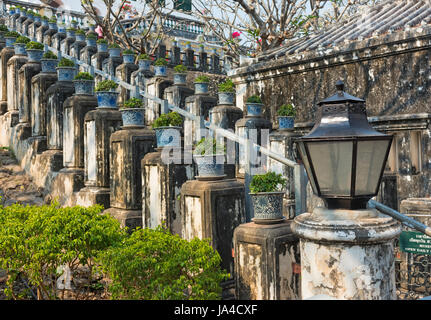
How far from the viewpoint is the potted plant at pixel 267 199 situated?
14.6 ft

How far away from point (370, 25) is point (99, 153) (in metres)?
5.40

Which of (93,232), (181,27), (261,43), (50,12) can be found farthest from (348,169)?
(181,27)

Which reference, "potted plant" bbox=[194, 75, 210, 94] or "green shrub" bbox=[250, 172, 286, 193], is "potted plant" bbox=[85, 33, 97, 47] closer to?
"potted plant" bbox=[194, 75, 210, 94]

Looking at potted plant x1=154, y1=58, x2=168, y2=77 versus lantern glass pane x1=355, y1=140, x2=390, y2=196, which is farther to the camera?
potted plant x1=154, y1=58, x2=168, y2=77

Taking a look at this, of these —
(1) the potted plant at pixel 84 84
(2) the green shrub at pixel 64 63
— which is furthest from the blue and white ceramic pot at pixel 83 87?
(2) the green shrub at pixel 64 63

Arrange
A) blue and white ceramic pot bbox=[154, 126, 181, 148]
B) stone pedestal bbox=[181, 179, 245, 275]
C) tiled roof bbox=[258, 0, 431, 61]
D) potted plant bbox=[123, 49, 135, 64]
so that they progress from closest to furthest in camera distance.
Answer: stone pedestal bbox=[181, 179, 245, 275] → blue and white ceramic pot bbox=[154, 126, 181, 148] → tiled roof bbox=[258, 0, 431, 61] → potted plant bbox=[123, 49, 135, 64]

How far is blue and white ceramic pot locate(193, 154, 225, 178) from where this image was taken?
5.16m

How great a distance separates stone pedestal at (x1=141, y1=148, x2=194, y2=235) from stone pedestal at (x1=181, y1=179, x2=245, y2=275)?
1.90ft

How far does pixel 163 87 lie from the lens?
11.2 metres

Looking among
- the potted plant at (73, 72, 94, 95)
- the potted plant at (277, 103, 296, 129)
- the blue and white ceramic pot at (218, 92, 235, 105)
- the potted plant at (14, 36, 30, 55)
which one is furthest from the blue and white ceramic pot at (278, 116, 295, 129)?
the potted plant at (14, 36, 30, 55)

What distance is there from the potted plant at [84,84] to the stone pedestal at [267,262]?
499cm

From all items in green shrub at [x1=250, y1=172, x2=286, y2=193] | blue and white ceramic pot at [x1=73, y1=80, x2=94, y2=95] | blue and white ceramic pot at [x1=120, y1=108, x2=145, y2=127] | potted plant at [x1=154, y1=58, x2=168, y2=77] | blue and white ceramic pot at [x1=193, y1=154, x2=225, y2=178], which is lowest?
green shrub at [x1=250, y1=172, x2=286, y2=193]

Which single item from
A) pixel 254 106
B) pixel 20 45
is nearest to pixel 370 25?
pixel 254 106

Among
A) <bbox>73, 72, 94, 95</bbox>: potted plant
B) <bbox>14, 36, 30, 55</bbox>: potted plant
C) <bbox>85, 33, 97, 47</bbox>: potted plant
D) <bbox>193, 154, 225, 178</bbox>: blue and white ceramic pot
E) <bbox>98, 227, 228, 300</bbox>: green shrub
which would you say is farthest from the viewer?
<bbox>85, 33, 97, 47</bbox>: potted plant
